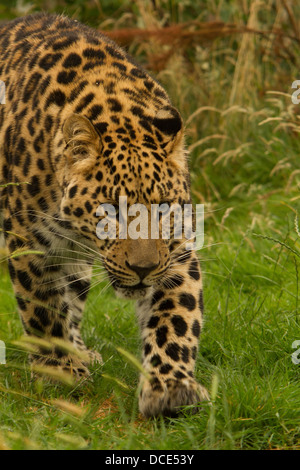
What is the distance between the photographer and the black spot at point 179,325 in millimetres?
4695

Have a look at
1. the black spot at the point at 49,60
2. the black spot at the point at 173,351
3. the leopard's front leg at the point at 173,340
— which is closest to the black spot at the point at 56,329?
the leopard's front leg at the point at 173,340

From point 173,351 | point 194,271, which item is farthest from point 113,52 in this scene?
point 173,351

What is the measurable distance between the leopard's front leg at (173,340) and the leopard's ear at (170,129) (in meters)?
0.65

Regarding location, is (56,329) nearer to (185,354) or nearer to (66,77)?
(185,354)

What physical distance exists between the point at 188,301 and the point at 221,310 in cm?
102

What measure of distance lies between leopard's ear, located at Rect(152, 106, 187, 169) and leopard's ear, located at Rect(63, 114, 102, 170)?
382 mm

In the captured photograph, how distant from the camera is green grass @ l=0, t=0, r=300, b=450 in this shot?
4.04 metres

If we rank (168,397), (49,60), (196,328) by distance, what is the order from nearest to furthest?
1. (168,397)
2. (196,328)
3. (49,60)

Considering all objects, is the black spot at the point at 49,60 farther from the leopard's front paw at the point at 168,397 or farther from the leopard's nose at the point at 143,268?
the leopard's front paw at the point at 168,397

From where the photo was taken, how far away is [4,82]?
18.7 feet

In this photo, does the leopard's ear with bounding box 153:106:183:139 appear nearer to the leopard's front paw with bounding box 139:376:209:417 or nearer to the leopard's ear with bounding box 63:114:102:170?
the leopard's ear with bounding box 63:114:102:170

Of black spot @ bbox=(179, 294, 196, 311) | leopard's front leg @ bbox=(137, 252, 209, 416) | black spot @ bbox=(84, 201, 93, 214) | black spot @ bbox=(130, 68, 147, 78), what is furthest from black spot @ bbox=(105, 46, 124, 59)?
black spot @ bbox=(179, 294, 196, 311)

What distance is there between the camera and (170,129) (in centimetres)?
470
